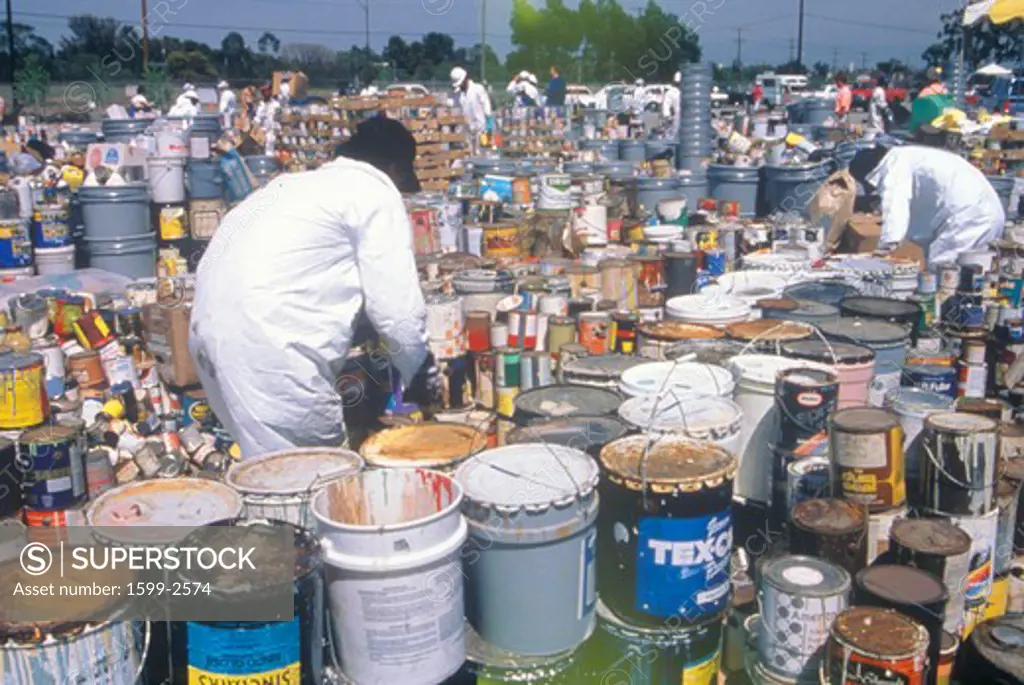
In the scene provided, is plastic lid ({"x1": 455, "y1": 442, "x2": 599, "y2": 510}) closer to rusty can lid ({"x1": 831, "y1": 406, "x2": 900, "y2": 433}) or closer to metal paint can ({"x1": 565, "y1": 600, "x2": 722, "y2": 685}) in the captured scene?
metal paint can ({"x1": 565, "y1": 600, "x2": 722, "y2": 685})

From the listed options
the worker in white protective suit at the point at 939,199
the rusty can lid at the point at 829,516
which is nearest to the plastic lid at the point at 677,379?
the rusty can lid at the point at 829,516

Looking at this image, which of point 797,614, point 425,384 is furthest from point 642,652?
point 425,384

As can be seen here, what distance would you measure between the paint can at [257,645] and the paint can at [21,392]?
10.5 ft

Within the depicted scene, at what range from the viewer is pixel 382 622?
2.27m

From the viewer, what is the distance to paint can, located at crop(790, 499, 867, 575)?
277 cm

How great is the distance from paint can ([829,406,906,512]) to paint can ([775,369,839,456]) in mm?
121

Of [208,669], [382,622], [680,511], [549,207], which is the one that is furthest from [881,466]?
[549,207]

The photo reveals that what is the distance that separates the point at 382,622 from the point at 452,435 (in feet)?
3.23

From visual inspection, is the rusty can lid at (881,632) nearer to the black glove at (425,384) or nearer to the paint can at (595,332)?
the black glove at (425,384)

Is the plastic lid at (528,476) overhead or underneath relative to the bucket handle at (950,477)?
overhead

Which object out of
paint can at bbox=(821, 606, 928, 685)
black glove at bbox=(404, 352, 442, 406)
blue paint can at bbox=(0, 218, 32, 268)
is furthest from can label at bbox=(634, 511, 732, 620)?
blue paint can at bbox=(0, 218, 32, 268)

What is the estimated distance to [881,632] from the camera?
94.7 inches

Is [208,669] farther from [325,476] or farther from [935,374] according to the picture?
[935,374]

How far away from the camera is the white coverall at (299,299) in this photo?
3271 mm
